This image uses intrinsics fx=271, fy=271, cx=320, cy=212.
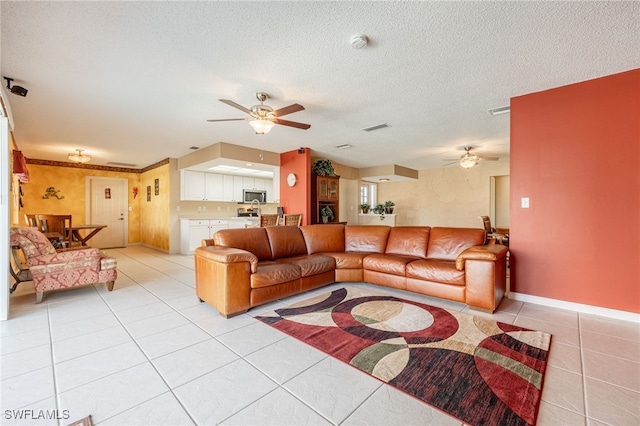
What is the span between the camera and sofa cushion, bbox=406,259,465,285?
3092 millimetres

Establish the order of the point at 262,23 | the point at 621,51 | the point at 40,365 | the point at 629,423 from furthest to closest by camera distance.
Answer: the point at 621,51
the point at 262,23
the point at 40,365
the point at 629,423

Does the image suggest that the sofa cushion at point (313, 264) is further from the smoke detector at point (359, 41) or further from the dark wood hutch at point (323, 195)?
the dark wood hutch at point (323, 195)

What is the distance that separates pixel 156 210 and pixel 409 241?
6929 mm

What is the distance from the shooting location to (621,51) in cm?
244

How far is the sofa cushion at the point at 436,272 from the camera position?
3.09 m

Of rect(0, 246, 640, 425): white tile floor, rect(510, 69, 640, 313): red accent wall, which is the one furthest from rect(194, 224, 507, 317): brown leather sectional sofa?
rect(510, 69, 640, 313): red accent wall

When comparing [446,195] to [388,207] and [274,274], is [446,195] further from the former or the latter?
[274,274]

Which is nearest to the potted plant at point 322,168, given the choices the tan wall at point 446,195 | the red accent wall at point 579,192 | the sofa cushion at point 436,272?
the sofa cushion at point 436,272

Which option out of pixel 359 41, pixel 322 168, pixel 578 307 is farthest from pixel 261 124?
pixel 578 307

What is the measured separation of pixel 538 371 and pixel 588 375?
1.03 ft

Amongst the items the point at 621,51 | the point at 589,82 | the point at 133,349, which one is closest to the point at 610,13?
the point at 621,51

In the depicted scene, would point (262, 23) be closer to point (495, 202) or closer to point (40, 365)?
point (40, 365)

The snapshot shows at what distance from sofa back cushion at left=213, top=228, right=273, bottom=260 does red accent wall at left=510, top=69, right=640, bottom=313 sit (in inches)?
128

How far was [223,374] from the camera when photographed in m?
1.83
